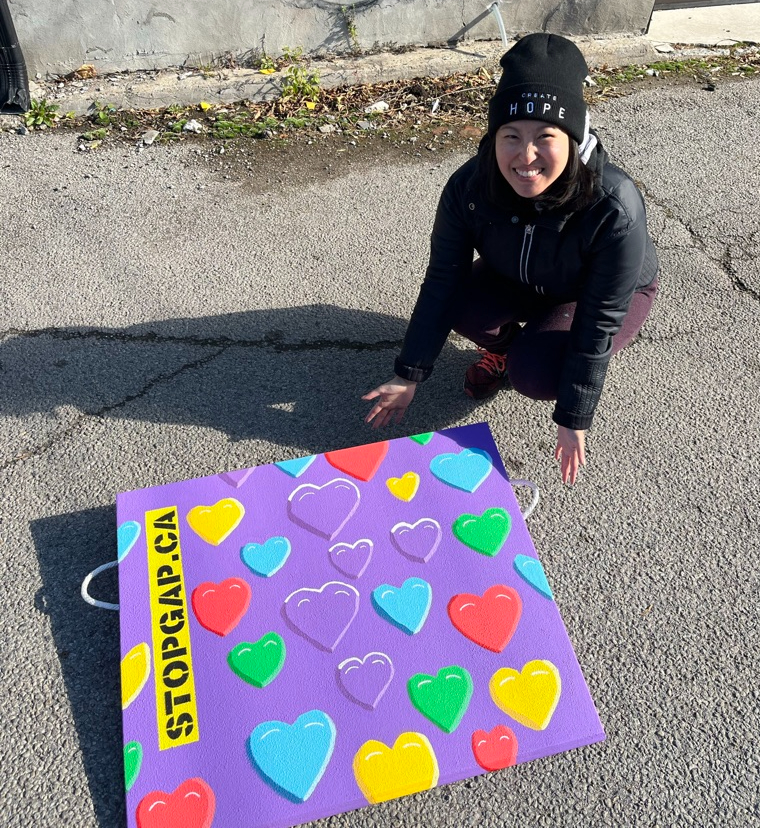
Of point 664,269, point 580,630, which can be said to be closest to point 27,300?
point 580,630

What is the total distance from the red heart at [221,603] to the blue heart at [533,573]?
2.27 feet

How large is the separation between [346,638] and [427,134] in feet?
8.75

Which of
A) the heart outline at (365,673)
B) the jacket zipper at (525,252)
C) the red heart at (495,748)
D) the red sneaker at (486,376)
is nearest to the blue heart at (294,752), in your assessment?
the heart outline at (365,673)

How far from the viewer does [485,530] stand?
77.5 inches

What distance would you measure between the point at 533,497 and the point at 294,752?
0.95 m

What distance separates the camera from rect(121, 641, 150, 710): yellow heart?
5.55 ft

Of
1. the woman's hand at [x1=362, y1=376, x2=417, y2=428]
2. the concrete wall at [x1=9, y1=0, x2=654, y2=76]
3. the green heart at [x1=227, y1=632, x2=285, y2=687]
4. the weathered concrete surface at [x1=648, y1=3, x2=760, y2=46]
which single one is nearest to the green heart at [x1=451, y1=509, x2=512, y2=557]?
the woman's hand at [x1=362, y1=376, x2=417, y2=428]

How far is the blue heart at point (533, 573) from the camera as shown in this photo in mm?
1857

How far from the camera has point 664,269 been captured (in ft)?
9.52

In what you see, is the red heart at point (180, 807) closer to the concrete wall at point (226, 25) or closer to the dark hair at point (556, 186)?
the dark hair at point (556, 186)

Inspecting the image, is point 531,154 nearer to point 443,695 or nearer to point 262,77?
point 443,695

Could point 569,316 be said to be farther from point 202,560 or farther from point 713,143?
point 713,143

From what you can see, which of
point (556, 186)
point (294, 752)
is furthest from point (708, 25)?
point (294, 752)

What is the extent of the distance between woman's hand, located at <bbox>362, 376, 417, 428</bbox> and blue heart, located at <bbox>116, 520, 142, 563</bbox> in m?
0.72
